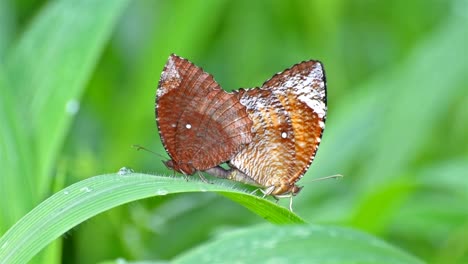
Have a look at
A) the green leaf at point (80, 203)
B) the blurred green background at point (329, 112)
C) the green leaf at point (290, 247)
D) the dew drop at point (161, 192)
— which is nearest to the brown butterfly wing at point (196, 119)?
the blurred green background at point (329, 112)

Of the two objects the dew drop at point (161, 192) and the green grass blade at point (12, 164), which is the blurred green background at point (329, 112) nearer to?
the green grass blade at point (12, 164)

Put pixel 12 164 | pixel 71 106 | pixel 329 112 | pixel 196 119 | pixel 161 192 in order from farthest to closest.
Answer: pixel 329 112, pixel 71 106, pixel 196 119, pixel 12 164, pixel 161 192

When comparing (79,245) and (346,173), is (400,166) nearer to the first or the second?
(346,173)

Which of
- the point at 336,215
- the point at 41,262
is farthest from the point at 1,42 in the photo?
the point at 41,262

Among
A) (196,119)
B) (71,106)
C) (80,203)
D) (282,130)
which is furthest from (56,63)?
(80,203)

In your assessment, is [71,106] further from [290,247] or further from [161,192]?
[290,247]

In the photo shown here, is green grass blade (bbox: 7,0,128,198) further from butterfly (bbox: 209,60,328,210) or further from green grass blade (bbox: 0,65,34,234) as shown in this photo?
butterfly (bbox: 209,60,328,210)

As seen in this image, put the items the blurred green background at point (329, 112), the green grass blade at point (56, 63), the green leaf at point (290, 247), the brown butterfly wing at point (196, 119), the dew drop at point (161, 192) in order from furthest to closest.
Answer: the blurred green background at point (329, 112) → the green grass blade at point (56, 63) → the brown butterfly wing at point (196, 119) → the dew drop at point (161, 192) → the green leaf at point (290, 247)
